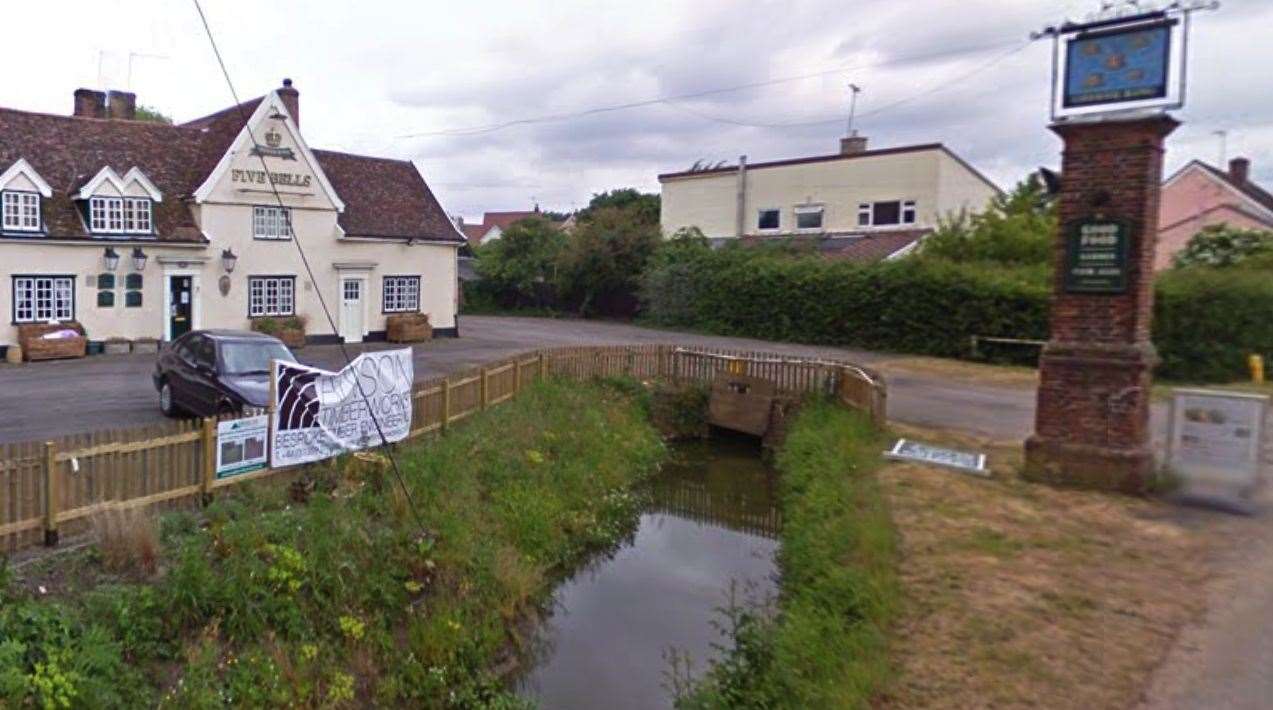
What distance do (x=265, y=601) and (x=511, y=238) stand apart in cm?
4115

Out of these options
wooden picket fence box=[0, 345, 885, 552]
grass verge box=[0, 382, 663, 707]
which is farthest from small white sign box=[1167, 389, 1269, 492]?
wooden picket fence box=[0, 345, 885, 552]

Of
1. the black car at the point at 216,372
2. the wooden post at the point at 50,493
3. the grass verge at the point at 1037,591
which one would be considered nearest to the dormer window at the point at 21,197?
the black car at the point at 216,372

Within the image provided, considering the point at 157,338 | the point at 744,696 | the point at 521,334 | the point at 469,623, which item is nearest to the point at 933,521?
the point at 744,696

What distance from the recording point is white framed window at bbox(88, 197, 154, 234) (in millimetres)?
23234

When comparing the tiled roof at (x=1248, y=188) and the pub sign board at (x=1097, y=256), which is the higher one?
the tiled roof at (x=1248, y=188)

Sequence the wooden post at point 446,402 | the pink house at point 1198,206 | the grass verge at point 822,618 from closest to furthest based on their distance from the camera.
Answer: the grass verge at point 822,618, the wooden post at point 446,402, the pink house at point 1198,206

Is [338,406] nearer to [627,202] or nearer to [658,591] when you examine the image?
[658,591]

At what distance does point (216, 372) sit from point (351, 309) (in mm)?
16243

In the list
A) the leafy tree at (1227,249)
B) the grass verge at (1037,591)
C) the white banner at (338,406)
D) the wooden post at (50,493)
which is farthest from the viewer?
the leafy tree at (1227,249)

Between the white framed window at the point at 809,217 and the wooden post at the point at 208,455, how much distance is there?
35477mm

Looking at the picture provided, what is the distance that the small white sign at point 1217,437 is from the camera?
9.81 m

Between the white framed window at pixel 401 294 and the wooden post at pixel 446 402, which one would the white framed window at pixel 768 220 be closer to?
the white framed window at pixel 401 294

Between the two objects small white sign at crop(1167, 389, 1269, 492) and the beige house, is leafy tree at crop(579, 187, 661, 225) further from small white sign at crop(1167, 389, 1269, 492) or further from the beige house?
small white sign at crop(1167, 389, 1269, 492)

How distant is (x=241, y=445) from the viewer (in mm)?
9227
